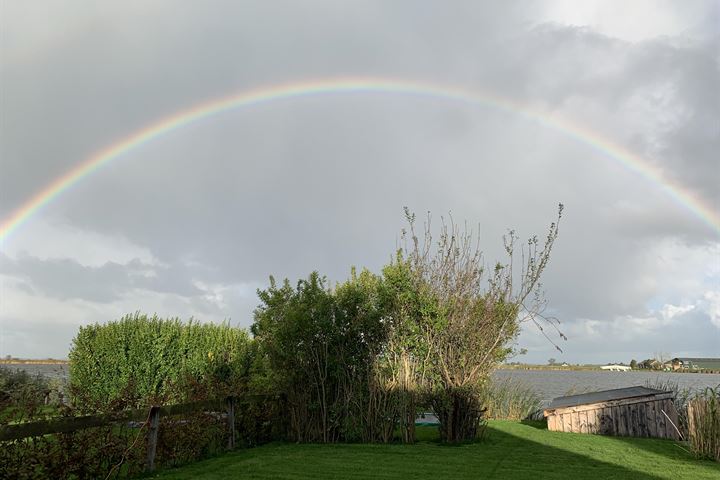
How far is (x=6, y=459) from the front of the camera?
6176 mm

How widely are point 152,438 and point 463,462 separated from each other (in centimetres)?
503

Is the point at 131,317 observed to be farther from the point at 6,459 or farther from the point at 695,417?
the point at 695,417

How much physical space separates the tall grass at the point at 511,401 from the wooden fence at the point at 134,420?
1067 centimetres

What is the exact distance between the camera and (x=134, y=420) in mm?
7938

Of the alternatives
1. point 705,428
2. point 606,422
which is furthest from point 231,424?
point 606,422

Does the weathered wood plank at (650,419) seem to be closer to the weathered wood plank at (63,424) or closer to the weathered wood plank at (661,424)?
the weathered wood plank at (661,424)

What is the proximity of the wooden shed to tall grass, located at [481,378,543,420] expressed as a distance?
3.26 metres

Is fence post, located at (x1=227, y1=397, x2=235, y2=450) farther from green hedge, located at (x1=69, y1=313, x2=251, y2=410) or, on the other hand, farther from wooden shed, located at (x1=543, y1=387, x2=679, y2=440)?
wooden shed, located at (x1=543, y1=387, x2=679, y2=440)

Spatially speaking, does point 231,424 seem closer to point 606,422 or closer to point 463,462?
point 463,462

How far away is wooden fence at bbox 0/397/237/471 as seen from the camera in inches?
241

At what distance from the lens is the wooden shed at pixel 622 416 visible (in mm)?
15617

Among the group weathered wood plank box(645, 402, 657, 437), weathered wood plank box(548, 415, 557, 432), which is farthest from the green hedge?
weathered wood plank box(645, 402, 657, 437)

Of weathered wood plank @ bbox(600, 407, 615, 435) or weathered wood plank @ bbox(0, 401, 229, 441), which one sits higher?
weathered wood plank @ bbox(0, 401, 229, 441)

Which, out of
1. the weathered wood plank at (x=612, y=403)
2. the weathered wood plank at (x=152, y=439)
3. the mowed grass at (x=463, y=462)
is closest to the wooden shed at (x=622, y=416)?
the weathered wood plank at (x=612, y=403)
